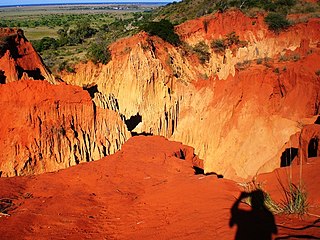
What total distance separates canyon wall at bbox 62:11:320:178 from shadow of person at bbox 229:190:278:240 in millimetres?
4961

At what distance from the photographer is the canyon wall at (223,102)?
15320mm

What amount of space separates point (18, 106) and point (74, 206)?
4760 millimetres

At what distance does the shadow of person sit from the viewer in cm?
765

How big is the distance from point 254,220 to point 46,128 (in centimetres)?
840

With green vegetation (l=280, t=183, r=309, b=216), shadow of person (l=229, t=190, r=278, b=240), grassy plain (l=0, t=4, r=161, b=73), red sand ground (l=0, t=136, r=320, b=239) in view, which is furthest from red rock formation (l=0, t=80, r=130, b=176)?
grassy plain (l=0, t=4, r=161, b=73)

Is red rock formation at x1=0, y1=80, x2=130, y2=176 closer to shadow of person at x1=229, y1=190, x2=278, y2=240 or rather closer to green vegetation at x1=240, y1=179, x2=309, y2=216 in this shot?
shadow of person at x1=229, y1=190, x2=278, y2=240

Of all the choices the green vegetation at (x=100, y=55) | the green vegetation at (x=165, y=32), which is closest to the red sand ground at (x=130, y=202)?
the green vegetation at (x=100, y=55)

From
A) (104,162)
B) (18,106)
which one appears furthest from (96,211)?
(18,106)

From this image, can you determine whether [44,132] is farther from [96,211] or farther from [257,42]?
[257,42]

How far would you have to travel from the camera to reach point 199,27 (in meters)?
31.9

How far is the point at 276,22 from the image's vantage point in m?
31.7

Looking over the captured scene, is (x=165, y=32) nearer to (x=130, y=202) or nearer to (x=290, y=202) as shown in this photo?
(x=130, y=202)

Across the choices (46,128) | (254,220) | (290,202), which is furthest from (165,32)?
(254,220)

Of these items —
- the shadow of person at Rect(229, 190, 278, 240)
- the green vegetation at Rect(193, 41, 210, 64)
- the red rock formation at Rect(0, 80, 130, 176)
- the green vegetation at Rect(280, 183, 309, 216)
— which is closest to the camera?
the shadow of person at Rect(229, 190, 278, 240)
